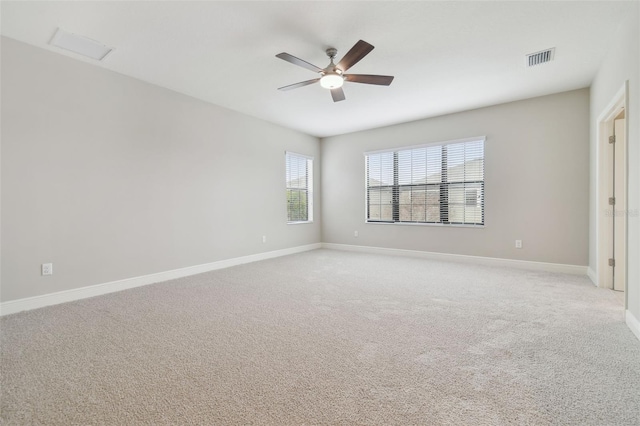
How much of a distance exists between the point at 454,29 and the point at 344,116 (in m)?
2.75

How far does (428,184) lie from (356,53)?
142 inches

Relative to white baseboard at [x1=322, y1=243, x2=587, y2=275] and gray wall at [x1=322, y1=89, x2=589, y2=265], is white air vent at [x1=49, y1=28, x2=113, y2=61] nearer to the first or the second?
gray wall at [x1=322, y1=89, x2=589, y2=265]

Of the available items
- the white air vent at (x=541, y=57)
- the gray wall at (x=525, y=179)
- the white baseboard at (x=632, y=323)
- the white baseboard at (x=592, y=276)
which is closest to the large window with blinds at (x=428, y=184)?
the gray wall at (x=525, y=179)

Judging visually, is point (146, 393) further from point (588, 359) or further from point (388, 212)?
point (388, 212)

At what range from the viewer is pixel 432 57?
10.7 feet

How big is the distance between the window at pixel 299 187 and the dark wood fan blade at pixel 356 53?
343cm

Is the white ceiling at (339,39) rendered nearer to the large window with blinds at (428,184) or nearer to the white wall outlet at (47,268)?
the large window with blinds at (428,184)

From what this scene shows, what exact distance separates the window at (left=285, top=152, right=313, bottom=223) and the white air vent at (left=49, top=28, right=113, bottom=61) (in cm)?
349

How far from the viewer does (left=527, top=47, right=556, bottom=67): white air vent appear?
316cm

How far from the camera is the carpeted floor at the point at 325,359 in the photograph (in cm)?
146

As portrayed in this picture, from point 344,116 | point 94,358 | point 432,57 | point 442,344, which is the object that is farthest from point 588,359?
point 344,116

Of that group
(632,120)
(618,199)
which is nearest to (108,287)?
(632,120)

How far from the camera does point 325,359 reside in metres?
1.96

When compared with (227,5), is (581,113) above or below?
below
